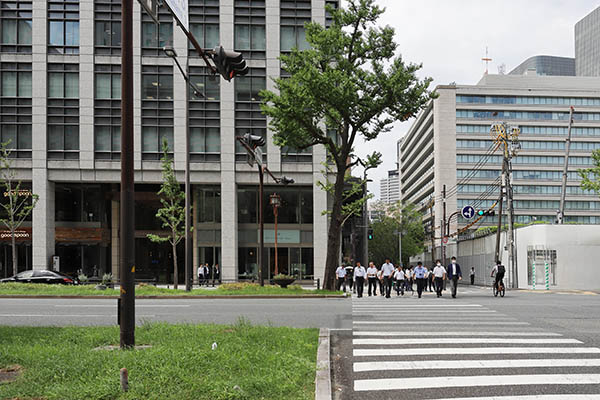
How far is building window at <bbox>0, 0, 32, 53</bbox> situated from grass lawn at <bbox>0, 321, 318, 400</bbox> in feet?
119

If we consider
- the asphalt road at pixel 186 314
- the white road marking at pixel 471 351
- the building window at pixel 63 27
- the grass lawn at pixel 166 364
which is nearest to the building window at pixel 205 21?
the building window at pixel 63 27

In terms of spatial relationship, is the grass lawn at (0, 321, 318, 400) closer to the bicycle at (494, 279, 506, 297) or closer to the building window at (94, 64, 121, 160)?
the bicycle at (494, 279, 506, 297)

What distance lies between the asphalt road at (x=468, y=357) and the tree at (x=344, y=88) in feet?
39.0

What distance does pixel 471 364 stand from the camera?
906cm

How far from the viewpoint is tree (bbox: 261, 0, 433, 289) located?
25.1 metres

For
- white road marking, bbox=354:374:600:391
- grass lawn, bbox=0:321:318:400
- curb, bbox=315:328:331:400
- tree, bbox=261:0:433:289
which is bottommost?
white road marking, bbox=354:374:600:391

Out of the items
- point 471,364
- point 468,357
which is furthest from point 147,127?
point 471,364

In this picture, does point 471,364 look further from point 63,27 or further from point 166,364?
point 63,27

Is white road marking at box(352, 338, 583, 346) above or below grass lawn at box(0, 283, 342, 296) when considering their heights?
above

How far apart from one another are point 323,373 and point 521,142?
107 meters

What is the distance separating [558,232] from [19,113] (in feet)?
125

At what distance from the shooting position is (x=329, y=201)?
45.8 m

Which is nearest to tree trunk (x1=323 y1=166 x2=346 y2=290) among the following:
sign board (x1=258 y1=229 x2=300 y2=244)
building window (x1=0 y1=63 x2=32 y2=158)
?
sign board (x1=258 y1=229 x2=300 y2=244)

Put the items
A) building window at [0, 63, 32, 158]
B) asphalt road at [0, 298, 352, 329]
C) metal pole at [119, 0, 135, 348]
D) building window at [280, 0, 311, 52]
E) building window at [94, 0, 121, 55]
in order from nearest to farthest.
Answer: metal pole at [119, 0, 135, 348], asphalt road at [0, 298, 352, 329], building window at [0, 63, 32, 158], building window at [94, 0, 121, 55], building window at [280, 0, 311, 52]
